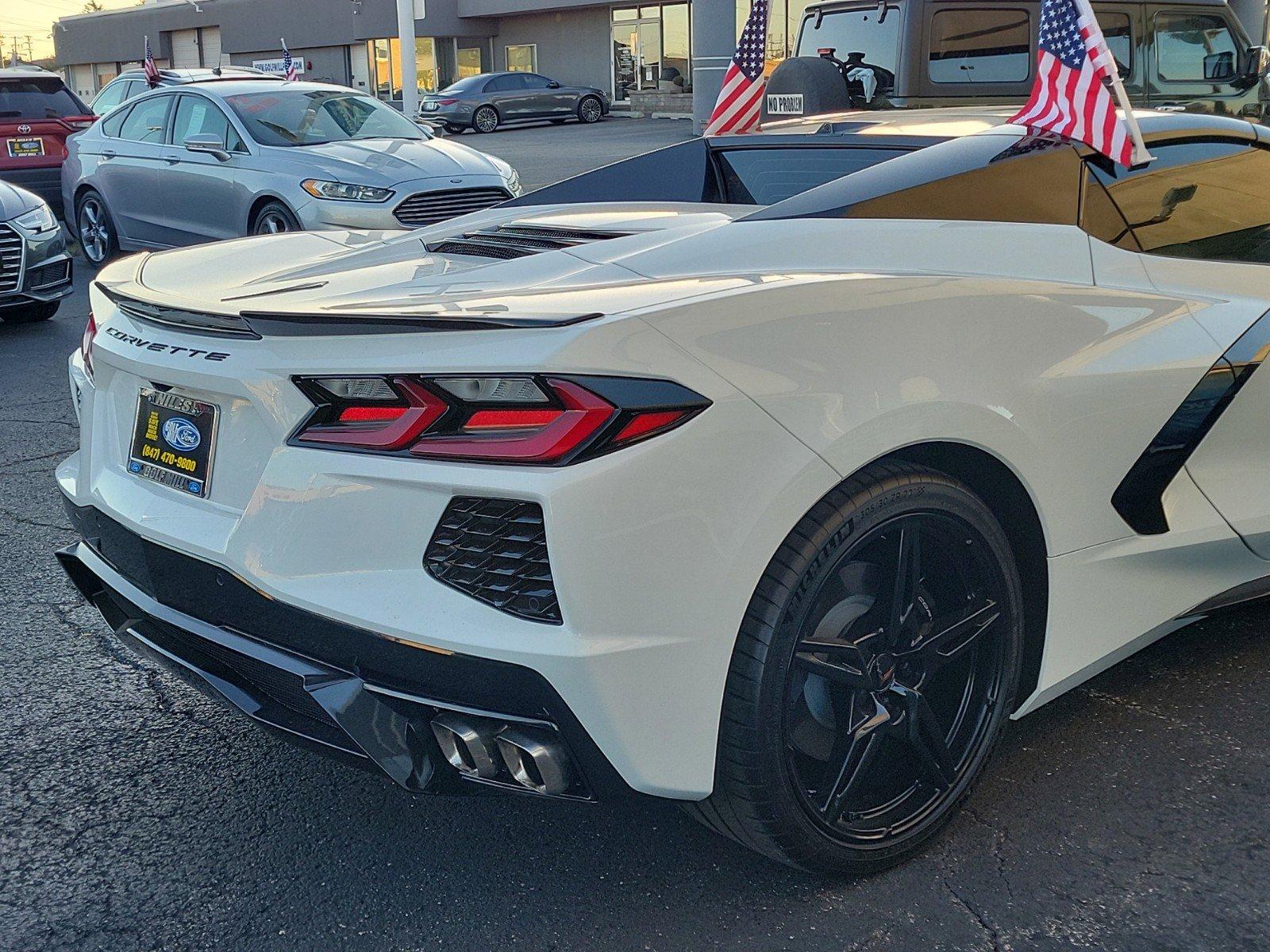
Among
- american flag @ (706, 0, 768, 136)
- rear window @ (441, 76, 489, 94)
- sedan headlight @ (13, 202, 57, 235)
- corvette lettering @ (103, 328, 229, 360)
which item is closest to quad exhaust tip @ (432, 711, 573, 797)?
corvette lettering @ (103, 328, 229, 360)

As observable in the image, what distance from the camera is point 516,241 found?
2988 millimetres

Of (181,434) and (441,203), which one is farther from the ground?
(181,434)

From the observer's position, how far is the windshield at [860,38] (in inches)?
381

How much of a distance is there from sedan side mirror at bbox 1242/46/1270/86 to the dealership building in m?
20.7

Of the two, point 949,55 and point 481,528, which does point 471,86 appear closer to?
point 949,55

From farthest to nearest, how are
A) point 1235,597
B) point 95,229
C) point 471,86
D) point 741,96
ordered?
point 471,86
point 95,229
point 741,96
point 1235,597

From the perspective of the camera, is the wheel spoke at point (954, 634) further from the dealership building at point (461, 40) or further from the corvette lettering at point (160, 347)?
the dealership building at point (461, 40)

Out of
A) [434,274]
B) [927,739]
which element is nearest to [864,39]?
[434,274]

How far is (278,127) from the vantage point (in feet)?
34.0

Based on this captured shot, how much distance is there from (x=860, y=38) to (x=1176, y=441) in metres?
7.88

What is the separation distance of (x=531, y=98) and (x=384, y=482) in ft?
108

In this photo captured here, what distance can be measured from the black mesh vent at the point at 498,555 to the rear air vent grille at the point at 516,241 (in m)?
0.88

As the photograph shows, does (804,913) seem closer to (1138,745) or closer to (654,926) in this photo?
(654,926)

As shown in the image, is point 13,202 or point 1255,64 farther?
point 1255,64
